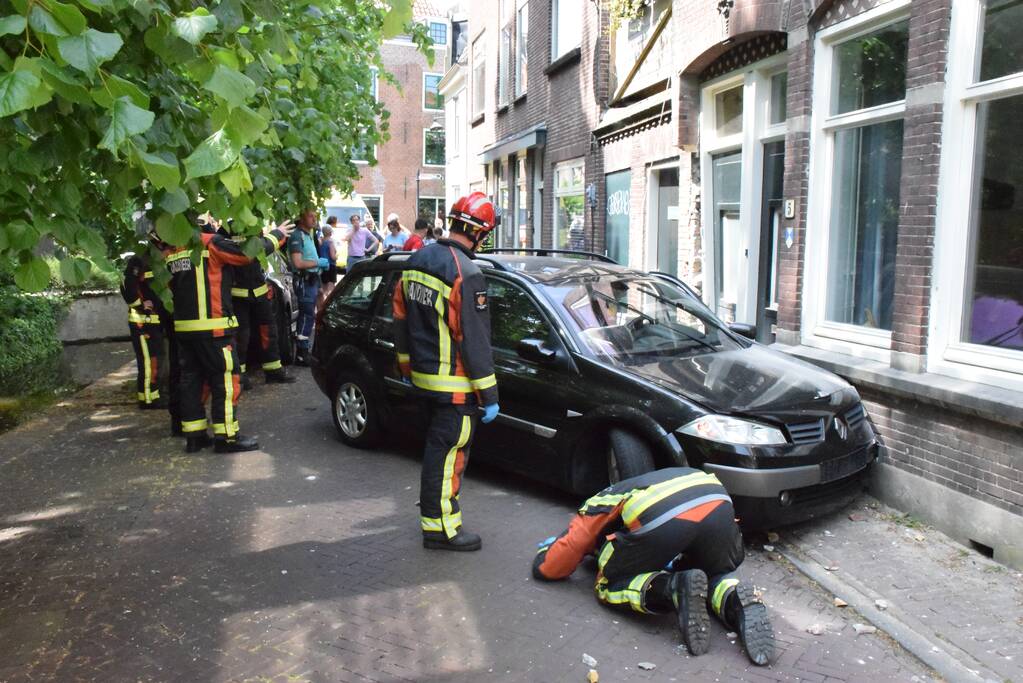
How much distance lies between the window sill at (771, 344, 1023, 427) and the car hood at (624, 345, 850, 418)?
0.39m

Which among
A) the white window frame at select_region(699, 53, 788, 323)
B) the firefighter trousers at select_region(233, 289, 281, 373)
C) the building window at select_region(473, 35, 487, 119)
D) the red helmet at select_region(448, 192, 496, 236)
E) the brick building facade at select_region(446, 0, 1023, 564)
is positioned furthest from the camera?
the building window at select_region(473, 35, 487, 119)

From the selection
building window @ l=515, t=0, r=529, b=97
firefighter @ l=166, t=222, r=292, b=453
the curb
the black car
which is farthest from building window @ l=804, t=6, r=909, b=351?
building window @ l=515, t=0, r=529, b=97

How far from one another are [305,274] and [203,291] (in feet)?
15.4

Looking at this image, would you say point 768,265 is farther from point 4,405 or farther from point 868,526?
A: point 4,405

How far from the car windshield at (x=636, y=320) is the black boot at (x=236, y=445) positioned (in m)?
3.04

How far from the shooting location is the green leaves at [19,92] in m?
2.02

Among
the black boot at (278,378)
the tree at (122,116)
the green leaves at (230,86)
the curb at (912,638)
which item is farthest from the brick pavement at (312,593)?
the black boot at (278,378)

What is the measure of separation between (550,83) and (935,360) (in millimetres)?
11248

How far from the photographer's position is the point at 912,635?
4.16 m

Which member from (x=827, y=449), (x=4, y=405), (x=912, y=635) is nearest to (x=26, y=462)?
(x=4, y=405)

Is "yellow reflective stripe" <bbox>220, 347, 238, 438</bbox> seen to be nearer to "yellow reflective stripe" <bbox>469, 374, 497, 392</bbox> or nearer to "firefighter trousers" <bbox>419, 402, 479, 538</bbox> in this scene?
"firefighter trousers" <bbox>419, 402, 479, 538</bbox>

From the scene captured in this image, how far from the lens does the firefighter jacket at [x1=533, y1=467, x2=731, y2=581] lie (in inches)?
159

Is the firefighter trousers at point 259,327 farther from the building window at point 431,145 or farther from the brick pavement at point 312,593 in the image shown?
the building window at point 431,145

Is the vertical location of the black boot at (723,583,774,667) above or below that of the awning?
below
